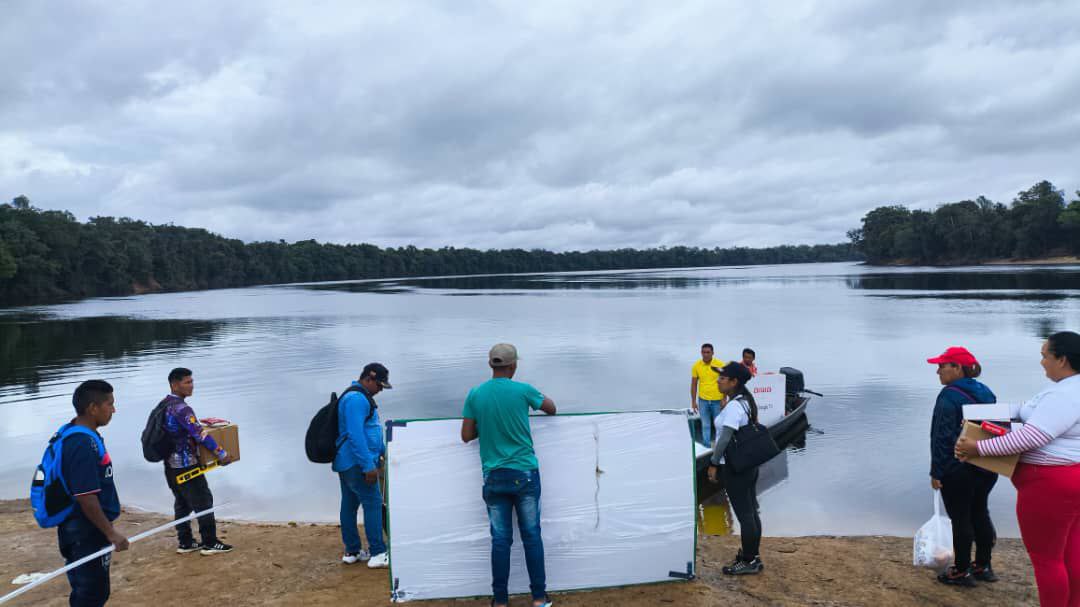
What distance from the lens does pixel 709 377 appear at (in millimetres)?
11234

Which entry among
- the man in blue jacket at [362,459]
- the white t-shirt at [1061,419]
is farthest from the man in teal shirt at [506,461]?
the white t-shirt at [1061,419]

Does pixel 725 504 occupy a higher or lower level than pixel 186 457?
lower

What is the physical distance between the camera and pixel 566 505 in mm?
5195

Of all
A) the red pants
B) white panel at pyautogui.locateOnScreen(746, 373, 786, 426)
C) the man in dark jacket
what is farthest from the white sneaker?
white panel at pyautogui.locateOnScreen(746, 373, 786, 426)

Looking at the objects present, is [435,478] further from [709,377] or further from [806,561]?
[709,377]

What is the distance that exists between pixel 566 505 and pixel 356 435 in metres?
1.86

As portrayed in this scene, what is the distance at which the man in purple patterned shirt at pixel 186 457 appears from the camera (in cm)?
613

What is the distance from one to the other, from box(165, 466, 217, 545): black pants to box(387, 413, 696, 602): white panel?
8.28 feet

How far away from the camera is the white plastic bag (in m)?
5.61

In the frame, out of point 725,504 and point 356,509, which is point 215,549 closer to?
point 356,509

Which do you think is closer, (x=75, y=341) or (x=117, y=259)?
(x=75, y=341)

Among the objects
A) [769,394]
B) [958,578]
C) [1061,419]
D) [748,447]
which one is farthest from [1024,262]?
[1061,419]

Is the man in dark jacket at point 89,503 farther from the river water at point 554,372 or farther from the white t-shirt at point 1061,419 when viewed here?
the white t-shirt at point 1061,419

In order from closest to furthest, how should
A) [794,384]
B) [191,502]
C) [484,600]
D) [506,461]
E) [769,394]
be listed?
[506,461] → [484,600] → [191,502] → [769,394] → [794,384]
